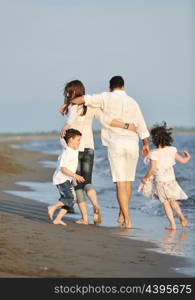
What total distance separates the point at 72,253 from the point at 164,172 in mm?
3145

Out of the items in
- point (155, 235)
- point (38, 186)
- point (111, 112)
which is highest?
point (111, 112)

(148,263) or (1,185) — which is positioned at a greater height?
(148,263)

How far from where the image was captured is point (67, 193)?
9.91m

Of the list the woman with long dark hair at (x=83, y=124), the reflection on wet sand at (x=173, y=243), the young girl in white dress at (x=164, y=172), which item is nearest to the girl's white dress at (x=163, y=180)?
the young girl in white dress at (x=164, y=172)

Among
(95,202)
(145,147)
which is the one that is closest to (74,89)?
(145,147)

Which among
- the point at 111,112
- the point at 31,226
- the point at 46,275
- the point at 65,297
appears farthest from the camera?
the point at 111,112

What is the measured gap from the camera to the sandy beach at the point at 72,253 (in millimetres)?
6906

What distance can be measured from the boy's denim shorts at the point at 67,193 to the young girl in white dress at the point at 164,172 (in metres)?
1.08

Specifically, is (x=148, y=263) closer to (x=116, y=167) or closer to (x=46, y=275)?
(x=46, y=275)

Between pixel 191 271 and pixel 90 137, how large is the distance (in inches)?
129

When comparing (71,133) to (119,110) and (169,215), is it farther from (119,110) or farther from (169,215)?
(169,215)

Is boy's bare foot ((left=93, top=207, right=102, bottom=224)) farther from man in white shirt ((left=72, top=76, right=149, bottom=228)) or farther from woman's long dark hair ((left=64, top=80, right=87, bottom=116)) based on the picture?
woman's long dark hair ((left=64, top=80, right=87, bottom=116))

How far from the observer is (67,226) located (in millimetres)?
9742

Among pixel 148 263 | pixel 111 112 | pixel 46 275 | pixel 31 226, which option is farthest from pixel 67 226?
pixel 46 275
